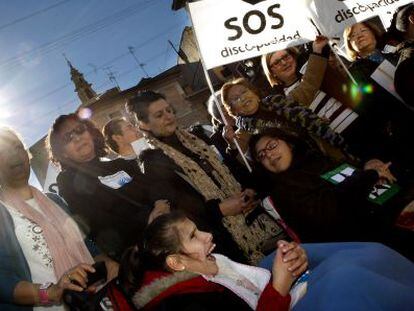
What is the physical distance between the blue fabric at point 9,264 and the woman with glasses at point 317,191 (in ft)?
6.26

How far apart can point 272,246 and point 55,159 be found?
2.05 metres

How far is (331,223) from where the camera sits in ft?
9.17

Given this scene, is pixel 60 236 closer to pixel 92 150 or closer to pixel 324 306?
pixel 92 150

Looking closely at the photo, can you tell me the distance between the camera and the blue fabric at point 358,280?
4.68 feet

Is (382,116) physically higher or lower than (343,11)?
lower

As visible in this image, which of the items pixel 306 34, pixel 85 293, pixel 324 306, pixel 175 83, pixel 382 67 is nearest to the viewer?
pixel 324 306

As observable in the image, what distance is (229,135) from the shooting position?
4.13 m

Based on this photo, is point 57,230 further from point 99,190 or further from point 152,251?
point 152,251

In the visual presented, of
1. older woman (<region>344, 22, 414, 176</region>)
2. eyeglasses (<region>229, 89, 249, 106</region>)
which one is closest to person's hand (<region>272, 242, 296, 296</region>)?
older woman (<region>344, 22, 414, 176</region>)

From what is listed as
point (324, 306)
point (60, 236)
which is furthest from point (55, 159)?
point (324, 306)

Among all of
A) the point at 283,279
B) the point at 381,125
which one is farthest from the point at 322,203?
the point at 381,125

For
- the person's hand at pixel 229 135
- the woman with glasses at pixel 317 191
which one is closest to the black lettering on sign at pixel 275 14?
the person's hand at pixel 229 135

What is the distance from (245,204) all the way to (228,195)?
0.35 meters

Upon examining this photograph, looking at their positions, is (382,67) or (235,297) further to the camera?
(382,67)
